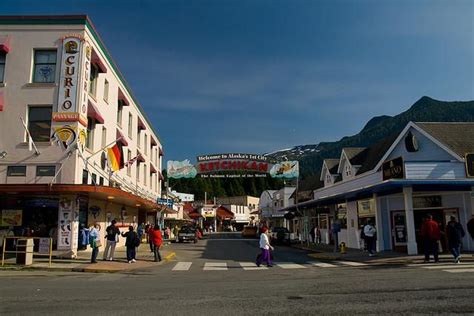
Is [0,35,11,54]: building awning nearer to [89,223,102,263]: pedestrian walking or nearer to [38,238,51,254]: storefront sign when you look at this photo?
[38,238,51,254]: storefront sign

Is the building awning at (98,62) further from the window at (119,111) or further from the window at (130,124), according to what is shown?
the window at (130,124)

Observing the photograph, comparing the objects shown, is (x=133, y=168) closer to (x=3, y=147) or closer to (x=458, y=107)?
(x=3, y=147)

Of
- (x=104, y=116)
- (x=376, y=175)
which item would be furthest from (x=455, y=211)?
(x=104, y=116)

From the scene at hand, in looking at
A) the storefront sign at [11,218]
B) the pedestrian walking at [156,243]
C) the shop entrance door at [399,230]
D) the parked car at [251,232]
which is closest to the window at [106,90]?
the storefront sign at [11,218]

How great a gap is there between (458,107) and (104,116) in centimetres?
19020

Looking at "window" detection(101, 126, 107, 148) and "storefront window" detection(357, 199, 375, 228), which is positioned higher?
"window" detection(101, 126, 107, 148)

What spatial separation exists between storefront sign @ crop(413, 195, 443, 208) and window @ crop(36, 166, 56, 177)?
18.6 meters

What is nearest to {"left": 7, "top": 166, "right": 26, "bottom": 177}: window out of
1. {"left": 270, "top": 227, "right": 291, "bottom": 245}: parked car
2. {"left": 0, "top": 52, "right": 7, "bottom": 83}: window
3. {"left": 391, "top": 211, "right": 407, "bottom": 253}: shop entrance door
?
{"left": 0, "top": 52, "right": 7, "bottom": 83}: window

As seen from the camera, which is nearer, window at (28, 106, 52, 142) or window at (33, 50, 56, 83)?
window at (28, 106, 52, 142)

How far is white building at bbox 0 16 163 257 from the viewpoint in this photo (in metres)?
20.7

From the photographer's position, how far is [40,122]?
70.0 ft

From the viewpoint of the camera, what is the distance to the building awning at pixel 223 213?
96250mm

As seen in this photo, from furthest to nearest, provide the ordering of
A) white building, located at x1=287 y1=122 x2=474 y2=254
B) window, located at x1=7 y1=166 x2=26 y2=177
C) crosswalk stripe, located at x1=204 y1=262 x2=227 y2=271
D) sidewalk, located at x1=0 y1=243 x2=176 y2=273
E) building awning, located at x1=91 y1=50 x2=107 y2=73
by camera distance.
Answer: building awning, located at x1=91 y1=50 x2=107 y2=73, white building, located at x1=287 y1=122 x2=474 y2=254, window, located at x1=7 y1=166 x2=26 y2=177, crosswalk stripe, located at x1=204 y1=262 x2=227 y2=271, sidewalk, located at x1=0 y1=243 x2=176 y2=273

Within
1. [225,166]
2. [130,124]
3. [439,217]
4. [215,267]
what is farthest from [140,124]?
[439,217]
